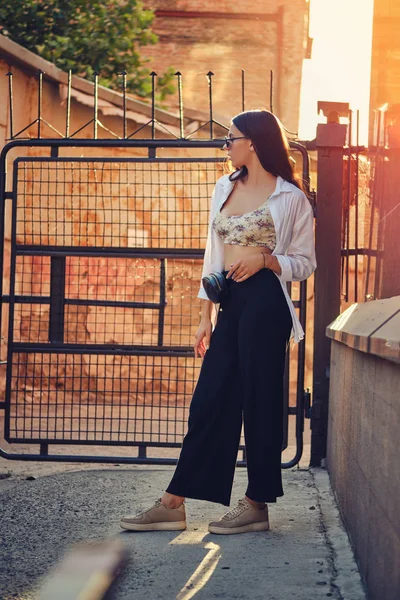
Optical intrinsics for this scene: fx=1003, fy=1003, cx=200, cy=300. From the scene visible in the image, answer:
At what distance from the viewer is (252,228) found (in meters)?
4.51

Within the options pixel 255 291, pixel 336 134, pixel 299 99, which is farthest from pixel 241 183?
pixel 299 99

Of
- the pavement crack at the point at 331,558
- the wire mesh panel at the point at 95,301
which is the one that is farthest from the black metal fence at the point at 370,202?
the pavement crack at the point at 331,558

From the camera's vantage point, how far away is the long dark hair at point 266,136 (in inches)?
180

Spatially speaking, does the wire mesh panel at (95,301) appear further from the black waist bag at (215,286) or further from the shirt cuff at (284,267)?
the shirt cuff at (284,267)

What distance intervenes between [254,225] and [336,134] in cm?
166

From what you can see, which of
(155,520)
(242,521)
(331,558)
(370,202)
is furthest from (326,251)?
(331,558)

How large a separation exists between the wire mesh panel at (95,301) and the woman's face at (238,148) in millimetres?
1379

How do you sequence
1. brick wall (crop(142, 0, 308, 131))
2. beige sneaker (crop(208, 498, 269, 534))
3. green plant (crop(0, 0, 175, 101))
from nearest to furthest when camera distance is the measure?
beige sneaker (crop(208, 498, 269, 534)) → green plant (crop(0, 0, 175, 101)) → brick wall (crop(142, 0, 308, 131))

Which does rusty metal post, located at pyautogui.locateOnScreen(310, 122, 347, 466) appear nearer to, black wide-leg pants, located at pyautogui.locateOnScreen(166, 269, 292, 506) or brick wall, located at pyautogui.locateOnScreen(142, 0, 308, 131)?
black wide-leg pants, located at pyautogui.locateOnScreen(166, 269, 292, 506)

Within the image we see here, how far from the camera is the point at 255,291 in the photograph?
14.5 ft

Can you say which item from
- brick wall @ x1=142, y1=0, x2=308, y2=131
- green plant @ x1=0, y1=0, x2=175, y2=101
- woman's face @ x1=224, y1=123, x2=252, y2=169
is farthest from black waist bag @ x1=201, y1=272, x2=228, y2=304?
brick wall @ x1=142, y1=0, x2=308, y2=131

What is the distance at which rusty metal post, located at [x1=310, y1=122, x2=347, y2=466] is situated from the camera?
5957 mm

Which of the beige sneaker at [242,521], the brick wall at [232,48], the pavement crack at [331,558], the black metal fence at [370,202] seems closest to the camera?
the pavement crack at [331,558]

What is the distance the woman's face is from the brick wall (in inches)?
583
